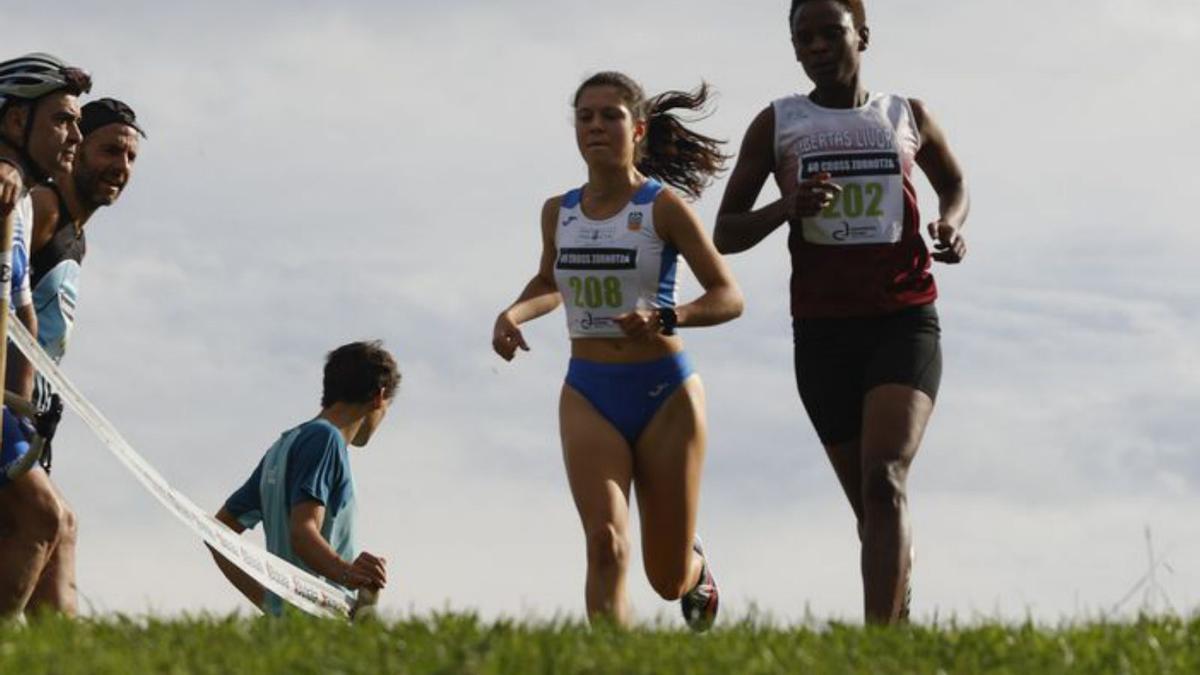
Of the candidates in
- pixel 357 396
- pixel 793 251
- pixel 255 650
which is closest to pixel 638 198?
pixel 793 251

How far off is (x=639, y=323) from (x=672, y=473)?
102cm

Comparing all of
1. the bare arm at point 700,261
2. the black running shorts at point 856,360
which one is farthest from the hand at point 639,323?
the black running shorts at point 856,360

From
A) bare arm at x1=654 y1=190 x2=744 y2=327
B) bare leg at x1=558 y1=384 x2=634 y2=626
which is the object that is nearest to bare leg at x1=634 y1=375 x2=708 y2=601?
bare leg at x1=558 y1=384 x2=634 y2=626

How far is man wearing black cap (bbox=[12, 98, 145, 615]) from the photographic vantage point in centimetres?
986

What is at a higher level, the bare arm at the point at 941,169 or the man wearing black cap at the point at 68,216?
the bare arm at the point at 941,169

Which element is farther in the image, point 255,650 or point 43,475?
point 43,475

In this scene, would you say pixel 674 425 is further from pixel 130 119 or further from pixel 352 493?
pixel 130 119

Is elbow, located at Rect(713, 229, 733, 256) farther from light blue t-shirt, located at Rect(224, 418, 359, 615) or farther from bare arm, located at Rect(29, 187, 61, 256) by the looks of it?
bare arm, located at Rect(29, 187, 61, 256)

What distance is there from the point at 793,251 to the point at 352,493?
2.67 metres

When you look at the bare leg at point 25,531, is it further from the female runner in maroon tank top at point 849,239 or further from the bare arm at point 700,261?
the female runner in maroon tank top at point 849,239

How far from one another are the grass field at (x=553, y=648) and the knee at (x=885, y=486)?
134 centimetres

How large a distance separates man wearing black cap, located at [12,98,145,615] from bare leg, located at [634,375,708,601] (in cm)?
258

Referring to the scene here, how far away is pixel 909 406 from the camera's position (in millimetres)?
9820

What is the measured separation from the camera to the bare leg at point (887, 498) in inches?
376
